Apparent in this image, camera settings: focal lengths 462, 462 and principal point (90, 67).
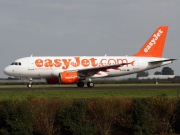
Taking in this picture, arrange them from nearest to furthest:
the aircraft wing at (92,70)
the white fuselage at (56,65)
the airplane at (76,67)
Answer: the aircraft wing at (92,70) < the airplane at (76,67) < the white fuselage at (56,65)

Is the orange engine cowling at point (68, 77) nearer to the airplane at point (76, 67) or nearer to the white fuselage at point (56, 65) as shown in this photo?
the airplane at point (76, 67)

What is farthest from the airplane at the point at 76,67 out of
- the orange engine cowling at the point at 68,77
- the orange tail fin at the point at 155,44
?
the orange tail fin at the point at 155,44

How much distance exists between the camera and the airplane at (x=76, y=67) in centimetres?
5466

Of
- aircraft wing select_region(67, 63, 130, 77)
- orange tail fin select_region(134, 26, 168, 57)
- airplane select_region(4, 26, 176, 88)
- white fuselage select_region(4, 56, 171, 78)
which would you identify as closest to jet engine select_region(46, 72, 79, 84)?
airplane select_region(4, 26, 176, 88)

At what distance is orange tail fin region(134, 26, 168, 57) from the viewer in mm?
62281

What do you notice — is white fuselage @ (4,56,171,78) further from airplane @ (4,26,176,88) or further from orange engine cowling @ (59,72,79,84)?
orange engine cowling @ (59,72,79,84)

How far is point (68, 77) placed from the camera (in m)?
52.2

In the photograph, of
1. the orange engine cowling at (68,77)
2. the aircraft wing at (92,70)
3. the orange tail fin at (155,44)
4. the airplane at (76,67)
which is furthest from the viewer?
the orange tail fin at (155,44)

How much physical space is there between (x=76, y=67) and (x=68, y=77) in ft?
14.1

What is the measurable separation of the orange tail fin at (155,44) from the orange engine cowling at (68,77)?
511 inches

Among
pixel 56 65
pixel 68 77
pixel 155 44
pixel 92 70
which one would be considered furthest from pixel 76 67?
pixel 155 44

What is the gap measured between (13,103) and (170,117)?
22.7 ft

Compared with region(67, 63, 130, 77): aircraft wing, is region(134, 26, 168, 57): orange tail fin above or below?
above

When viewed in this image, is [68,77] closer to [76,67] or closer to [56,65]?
[56,65]
